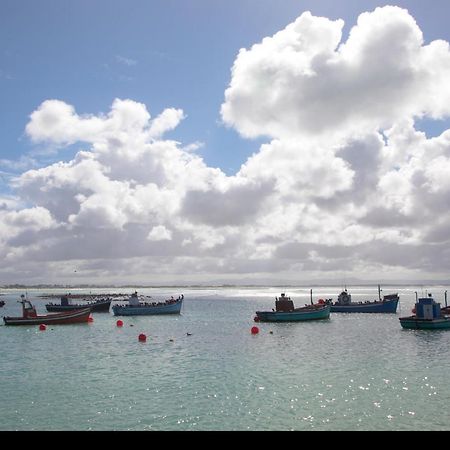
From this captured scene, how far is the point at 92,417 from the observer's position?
74.3 feet

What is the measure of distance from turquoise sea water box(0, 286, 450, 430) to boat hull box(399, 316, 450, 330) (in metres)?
1.38

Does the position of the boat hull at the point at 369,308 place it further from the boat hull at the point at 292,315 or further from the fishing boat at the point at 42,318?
the fishing boat at the point at 42,318

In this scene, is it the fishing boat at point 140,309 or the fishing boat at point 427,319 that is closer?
A: the fishing boat at point 427,319

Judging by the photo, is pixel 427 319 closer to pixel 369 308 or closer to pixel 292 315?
pixel 292 315

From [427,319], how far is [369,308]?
3612 cm

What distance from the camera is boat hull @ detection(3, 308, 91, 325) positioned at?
70.4 m

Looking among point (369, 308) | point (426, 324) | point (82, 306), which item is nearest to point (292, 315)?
point (426, 324)

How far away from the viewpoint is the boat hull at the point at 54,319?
7044 centimetres

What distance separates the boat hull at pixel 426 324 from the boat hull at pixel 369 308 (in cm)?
3297

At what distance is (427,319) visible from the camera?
5856 centimetres

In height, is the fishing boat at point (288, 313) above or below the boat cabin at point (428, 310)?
below

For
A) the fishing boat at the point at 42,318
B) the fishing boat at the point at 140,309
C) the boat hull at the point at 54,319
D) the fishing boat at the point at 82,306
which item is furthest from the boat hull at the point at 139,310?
the fishing boat at the point at 42,318
